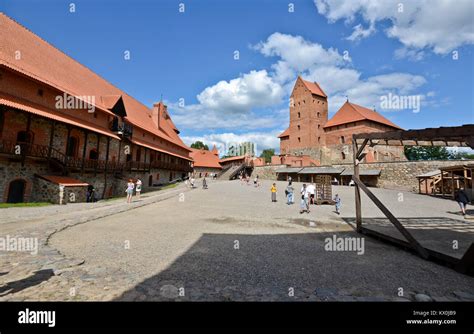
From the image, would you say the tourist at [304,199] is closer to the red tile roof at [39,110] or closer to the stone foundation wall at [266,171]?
the red tile roof at [39,110]

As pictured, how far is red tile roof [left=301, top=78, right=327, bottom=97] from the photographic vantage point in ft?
174

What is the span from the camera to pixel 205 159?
62250 mm

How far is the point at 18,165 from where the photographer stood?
15.2 meters

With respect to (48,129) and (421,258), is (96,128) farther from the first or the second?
(421,258)

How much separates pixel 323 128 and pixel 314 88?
10475 millimetres

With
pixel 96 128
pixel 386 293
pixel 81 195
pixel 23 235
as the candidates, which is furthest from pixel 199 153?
pixel 386 293

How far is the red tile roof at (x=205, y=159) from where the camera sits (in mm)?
60219

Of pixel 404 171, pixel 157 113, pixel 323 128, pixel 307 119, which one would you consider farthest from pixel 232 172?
pixel 404 171

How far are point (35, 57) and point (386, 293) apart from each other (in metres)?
26.6

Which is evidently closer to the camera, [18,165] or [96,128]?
[18,165]

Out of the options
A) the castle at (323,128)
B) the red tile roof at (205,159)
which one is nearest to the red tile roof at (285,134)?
the castle at (323,128)

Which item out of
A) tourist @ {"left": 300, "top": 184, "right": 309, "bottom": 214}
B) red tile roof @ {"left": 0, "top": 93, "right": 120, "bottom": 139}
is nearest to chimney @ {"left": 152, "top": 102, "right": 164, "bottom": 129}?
red tile roof @ {"left": 0, "top": 93, "right": 120, "bottom": 139}

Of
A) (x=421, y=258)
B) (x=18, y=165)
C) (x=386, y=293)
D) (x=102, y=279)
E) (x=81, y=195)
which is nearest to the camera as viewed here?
(x=386, y=293)
